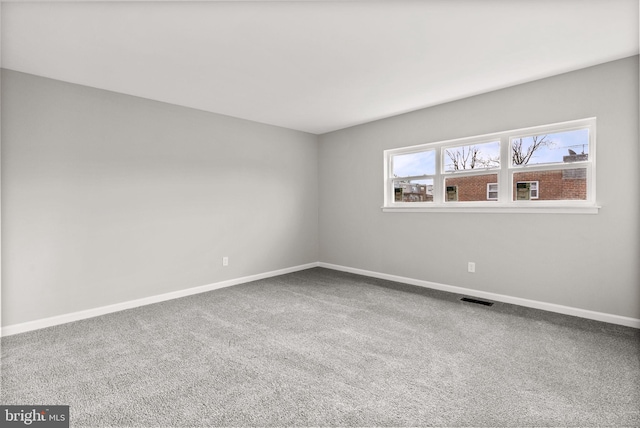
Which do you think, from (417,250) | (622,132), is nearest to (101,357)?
(417,250)

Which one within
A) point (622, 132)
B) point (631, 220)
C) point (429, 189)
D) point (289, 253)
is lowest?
point (289, 253)

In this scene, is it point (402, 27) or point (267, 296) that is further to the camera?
point (267, 296)

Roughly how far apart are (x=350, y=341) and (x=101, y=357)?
1958 millimetres

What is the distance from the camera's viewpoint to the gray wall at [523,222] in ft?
9.37

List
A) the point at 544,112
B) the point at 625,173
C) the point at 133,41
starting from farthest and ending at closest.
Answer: the point at 544,112
the point at 625,173
the point at 133,41

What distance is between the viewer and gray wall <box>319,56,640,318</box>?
2855mm

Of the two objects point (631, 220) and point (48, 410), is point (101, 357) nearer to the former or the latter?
point (48, 410)

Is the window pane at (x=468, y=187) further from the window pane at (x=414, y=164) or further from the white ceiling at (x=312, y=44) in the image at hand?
the white ceiling at (x=312, y=44)

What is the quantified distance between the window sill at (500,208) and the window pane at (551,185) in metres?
0.12

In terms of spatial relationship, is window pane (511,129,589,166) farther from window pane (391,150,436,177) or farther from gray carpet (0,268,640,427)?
gray carpet (0,268,640,427)

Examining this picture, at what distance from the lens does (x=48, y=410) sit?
1771mm

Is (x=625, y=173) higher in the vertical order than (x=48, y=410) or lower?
higher

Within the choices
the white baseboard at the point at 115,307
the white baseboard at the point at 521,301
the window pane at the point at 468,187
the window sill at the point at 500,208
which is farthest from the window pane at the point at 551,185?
the white baseboard at the point at 115,307

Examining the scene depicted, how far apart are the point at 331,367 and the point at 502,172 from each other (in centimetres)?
300
